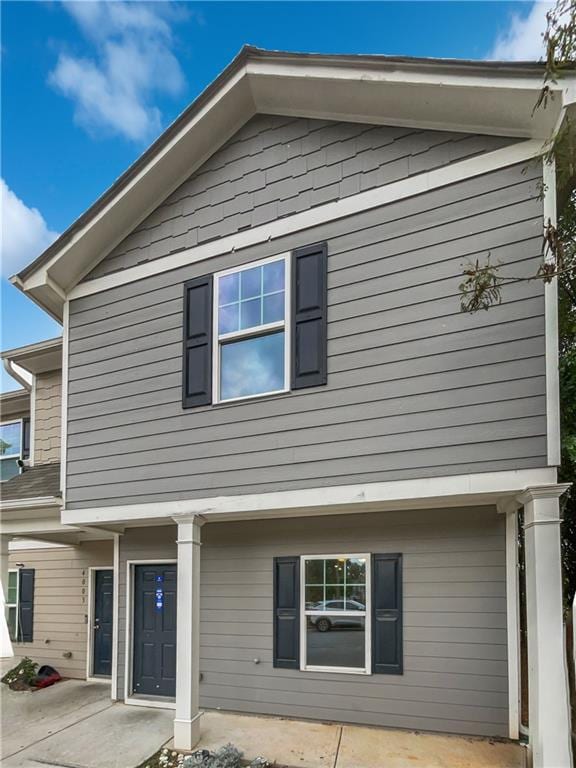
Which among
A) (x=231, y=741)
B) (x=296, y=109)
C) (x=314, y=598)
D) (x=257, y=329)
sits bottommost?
(x=231, y=741)

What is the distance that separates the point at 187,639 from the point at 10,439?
263 inches

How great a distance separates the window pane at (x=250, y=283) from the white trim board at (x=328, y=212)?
12.2 inches

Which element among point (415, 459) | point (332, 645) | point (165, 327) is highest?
point (165, 327)

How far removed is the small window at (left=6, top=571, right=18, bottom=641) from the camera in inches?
354

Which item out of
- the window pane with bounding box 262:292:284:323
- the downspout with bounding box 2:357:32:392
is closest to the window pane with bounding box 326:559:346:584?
the window pane with bounding box 262:292:284:323

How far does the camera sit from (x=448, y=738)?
4914mm

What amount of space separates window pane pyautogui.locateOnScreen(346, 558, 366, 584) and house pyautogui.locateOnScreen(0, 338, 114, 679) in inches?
143

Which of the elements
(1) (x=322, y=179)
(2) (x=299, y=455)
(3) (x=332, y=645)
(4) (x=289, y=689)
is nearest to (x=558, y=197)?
(1) (x=322, y=179)

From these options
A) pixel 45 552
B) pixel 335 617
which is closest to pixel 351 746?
pixel 335 617

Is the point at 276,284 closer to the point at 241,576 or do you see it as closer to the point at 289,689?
the point at 241,576

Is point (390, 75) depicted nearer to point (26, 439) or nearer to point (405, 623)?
point (405, 623)

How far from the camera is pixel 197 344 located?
19.1ft

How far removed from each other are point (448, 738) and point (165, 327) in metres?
5.30

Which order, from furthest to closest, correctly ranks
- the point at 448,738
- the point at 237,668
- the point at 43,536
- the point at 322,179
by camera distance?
the point at 43,536 → the point at 237,668 → the point at 322,179 → the point at 448,738
